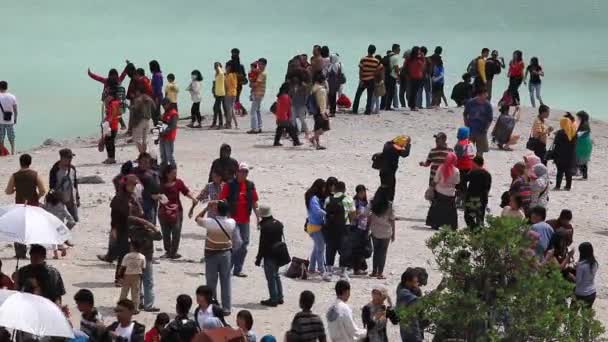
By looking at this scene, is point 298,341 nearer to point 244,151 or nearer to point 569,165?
point 569,165

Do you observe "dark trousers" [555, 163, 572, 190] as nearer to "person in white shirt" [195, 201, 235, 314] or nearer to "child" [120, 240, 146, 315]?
"person in white shirt" [195, 201, 235, 314]

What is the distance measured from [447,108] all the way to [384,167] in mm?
11475

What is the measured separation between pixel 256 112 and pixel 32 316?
16419 millimetres

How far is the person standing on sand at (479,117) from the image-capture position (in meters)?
24.2

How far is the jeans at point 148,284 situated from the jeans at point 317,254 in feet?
7.86

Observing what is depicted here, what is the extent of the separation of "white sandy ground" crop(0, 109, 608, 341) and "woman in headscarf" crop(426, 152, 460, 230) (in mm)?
342

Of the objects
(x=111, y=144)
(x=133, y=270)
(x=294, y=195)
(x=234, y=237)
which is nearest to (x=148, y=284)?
(x=133, y=270)

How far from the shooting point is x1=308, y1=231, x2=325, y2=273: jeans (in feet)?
58.5

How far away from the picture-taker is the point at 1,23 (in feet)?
167

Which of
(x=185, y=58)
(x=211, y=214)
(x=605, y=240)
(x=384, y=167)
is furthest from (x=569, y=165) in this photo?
(x=185, y=58)

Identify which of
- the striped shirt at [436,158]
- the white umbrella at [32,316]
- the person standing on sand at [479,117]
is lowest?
the white umbrella at [32,316]

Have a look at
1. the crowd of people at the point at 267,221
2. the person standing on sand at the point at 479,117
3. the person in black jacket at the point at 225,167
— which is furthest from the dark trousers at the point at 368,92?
the person in black jacket at the point at 225,167

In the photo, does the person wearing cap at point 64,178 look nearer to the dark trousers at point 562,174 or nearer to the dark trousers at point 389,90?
the dark trousers at point 562,174

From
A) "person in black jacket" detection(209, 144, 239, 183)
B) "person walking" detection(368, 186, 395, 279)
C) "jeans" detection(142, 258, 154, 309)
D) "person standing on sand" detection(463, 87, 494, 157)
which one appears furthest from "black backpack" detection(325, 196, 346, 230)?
"person standing on sand" detection(463, 87, 494, 157)
